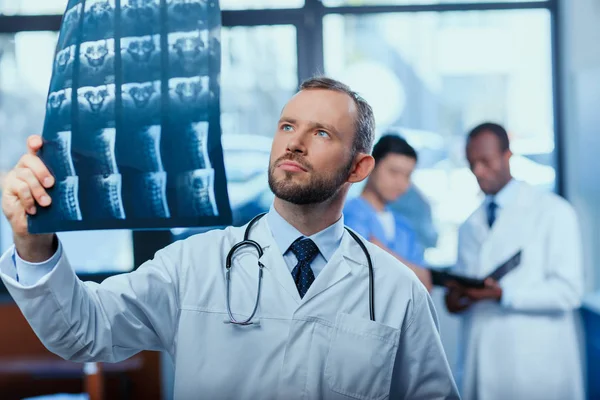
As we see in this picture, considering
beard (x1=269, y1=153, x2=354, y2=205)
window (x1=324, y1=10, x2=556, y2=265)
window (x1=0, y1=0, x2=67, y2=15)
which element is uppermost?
window (x1=0, y1=0, x2=67, y2=15)

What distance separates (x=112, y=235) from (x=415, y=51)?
1454 mm

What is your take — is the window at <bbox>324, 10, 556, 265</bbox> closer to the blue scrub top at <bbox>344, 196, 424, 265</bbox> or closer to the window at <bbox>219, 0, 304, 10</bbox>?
the window at <bbox>219, 0, 304, 10</bbox>

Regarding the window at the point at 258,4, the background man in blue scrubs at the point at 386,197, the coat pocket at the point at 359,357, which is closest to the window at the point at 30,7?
the window at the point at 258,4

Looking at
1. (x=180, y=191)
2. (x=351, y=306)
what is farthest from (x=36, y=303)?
(x=351, y=306)

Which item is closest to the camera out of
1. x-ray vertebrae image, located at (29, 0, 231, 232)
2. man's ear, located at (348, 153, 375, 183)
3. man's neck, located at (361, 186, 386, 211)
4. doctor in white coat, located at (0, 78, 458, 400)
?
x-ray vertebrae image, located at (29, 0, 231, 232)

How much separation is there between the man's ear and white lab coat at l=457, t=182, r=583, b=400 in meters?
1.05

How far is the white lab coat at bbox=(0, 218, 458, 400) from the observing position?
3.22 ft

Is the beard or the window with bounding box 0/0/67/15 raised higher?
the window with bounding box 0/0/67/15

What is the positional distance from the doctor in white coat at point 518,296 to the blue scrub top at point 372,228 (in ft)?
0.57

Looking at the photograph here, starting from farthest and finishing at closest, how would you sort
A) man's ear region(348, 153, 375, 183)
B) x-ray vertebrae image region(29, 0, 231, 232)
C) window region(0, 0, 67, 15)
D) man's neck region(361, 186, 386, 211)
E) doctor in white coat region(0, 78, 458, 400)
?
1. window region(0, 0, 67, 15)
2. man's neck region(361, 186, 386, 211)
3. man's ear region(348, 153, 375, 183)
4. doctor in white coat region(0, 78, 458, 400)
5. x-ray vertebrae image region(29, 0, 231, 232)

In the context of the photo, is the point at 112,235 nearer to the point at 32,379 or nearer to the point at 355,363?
the point at 32,379

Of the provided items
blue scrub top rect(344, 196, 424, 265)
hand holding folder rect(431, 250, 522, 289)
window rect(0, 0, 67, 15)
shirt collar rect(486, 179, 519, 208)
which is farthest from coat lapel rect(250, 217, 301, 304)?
window rect(0, 0, 67, 15)

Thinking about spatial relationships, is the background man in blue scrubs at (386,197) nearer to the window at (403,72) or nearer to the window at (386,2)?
the window at (403,72)

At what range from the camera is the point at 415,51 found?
9.09ft
